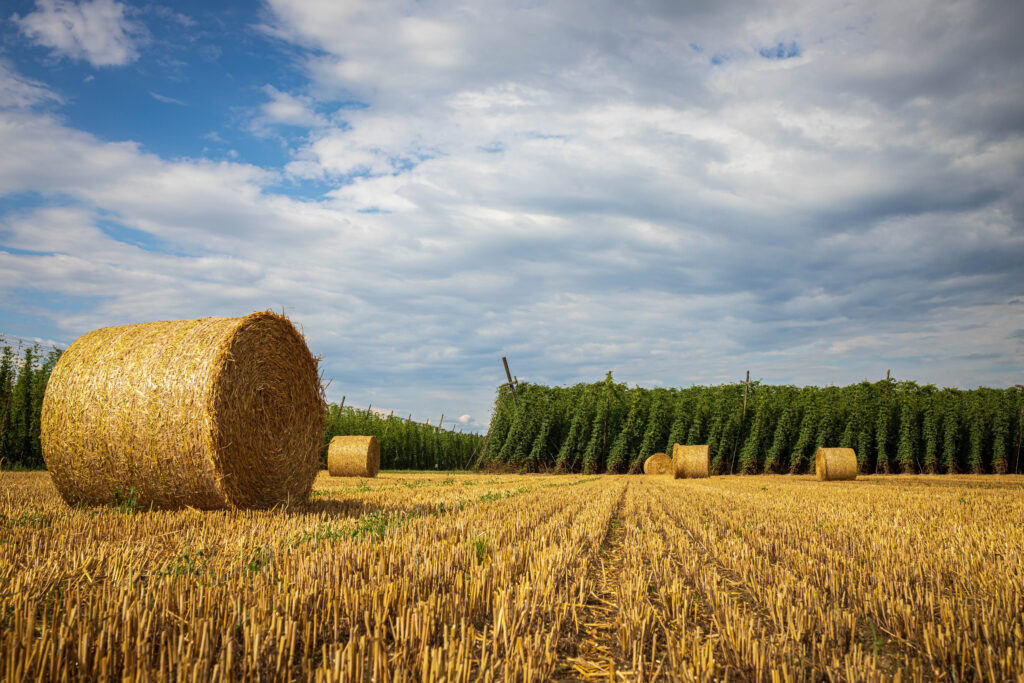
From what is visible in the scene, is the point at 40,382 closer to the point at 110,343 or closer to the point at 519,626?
the point at 110,343

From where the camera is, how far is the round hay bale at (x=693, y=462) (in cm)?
2320

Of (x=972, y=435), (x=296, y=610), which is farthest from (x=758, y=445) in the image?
(x=296, y=610)

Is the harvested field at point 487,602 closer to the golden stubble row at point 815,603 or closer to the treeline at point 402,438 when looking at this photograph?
the golden stubble row at point 815,603

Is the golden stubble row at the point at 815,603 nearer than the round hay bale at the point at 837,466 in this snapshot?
Yes

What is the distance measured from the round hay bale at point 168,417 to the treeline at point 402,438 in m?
25.7

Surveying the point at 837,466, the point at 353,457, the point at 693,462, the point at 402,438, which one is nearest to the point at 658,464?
the point at 693,462

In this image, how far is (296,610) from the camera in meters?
2.35

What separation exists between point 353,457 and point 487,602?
1829 cm

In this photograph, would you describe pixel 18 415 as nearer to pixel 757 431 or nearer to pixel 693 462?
pixel 693 462

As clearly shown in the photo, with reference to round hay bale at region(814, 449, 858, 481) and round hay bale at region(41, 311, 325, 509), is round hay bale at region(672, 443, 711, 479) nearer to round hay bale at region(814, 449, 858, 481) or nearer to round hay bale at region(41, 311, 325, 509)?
round hay bale at region(814, 449, 858, 481)

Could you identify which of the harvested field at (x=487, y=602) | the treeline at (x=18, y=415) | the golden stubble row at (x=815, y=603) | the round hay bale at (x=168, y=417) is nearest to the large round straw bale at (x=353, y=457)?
the treeline at (x=18, y=415)

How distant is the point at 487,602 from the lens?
2734mm

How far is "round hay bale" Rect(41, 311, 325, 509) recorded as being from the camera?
588cm

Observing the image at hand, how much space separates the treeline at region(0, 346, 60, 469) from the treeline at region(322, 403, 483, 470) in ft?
46.9
